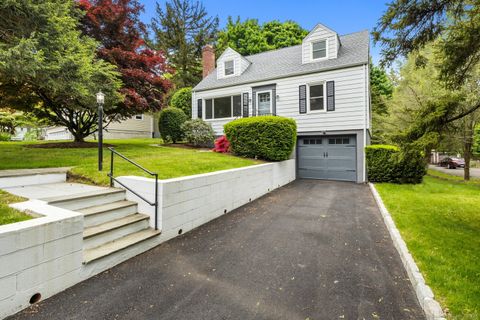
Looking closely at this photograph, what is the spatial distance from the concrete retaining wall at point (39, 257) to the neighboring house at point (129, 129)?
19.7m

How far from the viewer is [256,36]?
27.2 m

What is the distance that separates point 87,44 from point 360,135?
35.9ft

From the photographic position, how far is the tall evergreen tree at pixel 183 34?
83.7ft

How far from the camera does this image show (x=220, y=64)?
1566 cm

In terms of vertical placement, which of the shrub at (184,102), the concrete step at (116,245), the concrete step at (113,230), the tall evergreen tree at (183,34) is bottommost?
the concrete step at (116,245)

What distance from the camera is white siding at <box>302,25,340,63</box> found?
40.6 ft

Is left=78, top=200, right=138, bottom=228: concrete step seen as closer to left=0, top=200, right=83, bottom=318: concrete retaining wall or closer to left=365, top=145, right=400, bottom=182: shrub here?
left=0, top=200, right=83, bottom=318: concrete retaining wall

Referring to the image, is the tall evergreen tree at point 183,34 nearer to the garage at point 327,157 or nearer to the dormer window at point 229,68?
the dormer window at point 229,68

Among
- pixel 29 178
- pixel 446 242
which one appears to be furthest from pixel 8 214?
pixel 446 242

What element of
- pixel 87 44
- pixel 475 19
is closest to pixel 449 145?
pixel 475 19

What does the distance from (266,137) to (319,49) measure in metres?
6.33

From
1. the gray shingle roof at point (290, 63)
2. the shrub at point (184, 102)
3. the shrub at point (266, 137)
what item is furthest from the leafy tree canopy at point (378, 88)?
the shrub at point (184, 102)

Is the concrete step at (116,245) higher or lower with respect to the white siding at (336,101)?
lower

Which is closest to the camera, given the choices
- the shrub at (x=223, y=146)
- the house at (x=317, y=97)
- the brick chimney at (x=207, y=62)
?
the house at (x=317, y=97)
